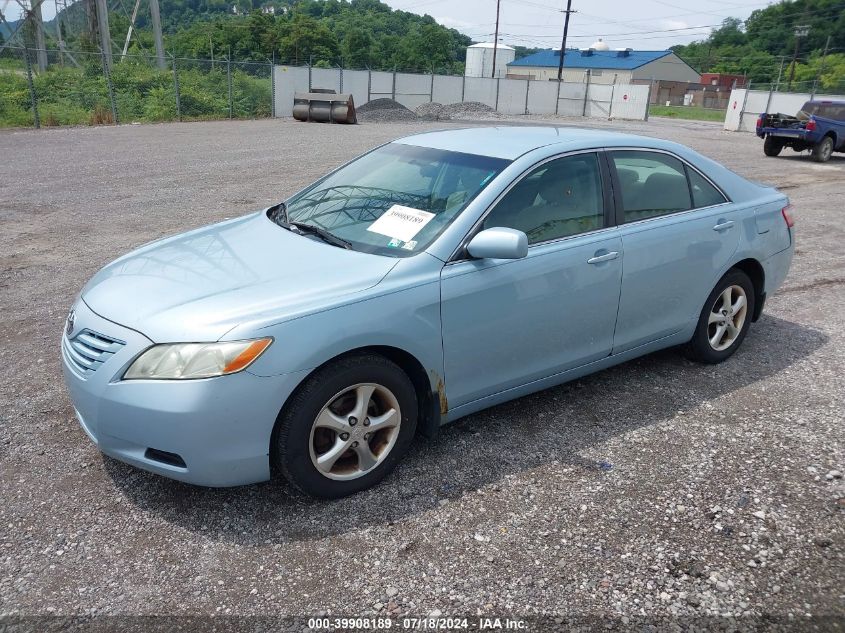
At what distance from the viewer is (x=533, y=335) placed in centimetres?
371

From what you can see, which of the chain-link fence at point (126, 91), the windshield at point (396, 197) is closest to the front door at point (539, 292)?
the windshield at point (396, 197)

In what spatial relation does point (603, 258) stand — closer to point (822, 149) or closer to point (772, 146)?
point (822, 149)

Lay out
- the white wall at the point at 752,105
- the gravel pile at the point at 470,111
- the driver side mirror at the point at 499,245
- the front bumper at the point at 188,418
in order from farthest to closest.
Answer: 1. the gravel pile at the point at 470,111
2. the white wall at the point at 752,105
3. the driver side mirror at the point at 499,245
4. the front bumper at the point at 188,418

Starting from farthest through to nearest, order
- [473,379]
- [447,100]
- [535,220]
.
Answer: [447,100]
[535,220]
[473,379]

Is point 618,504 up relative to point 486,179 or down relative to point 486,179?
down

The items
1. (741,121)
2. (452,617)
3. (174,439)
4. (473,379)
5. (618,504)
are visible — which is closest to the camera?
(452,617)

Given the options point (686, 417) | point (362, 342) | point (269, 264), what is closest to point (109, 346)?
point (269, 264)

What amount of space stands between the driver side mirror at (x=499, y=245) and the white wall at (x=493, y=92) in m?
31.9

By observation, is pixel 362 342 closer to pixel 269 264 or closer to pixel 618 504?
pixel 269 264

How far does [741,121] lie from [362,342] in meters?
39.6

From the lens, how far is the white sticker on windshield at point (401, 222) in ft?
11.7

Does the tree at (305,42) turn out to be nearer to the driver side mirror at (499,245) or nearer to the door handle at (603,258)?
the door handle at (603,258)

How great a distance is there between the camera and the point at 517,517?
3189mm

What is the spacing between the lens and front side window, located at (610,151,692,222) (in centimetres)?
422
